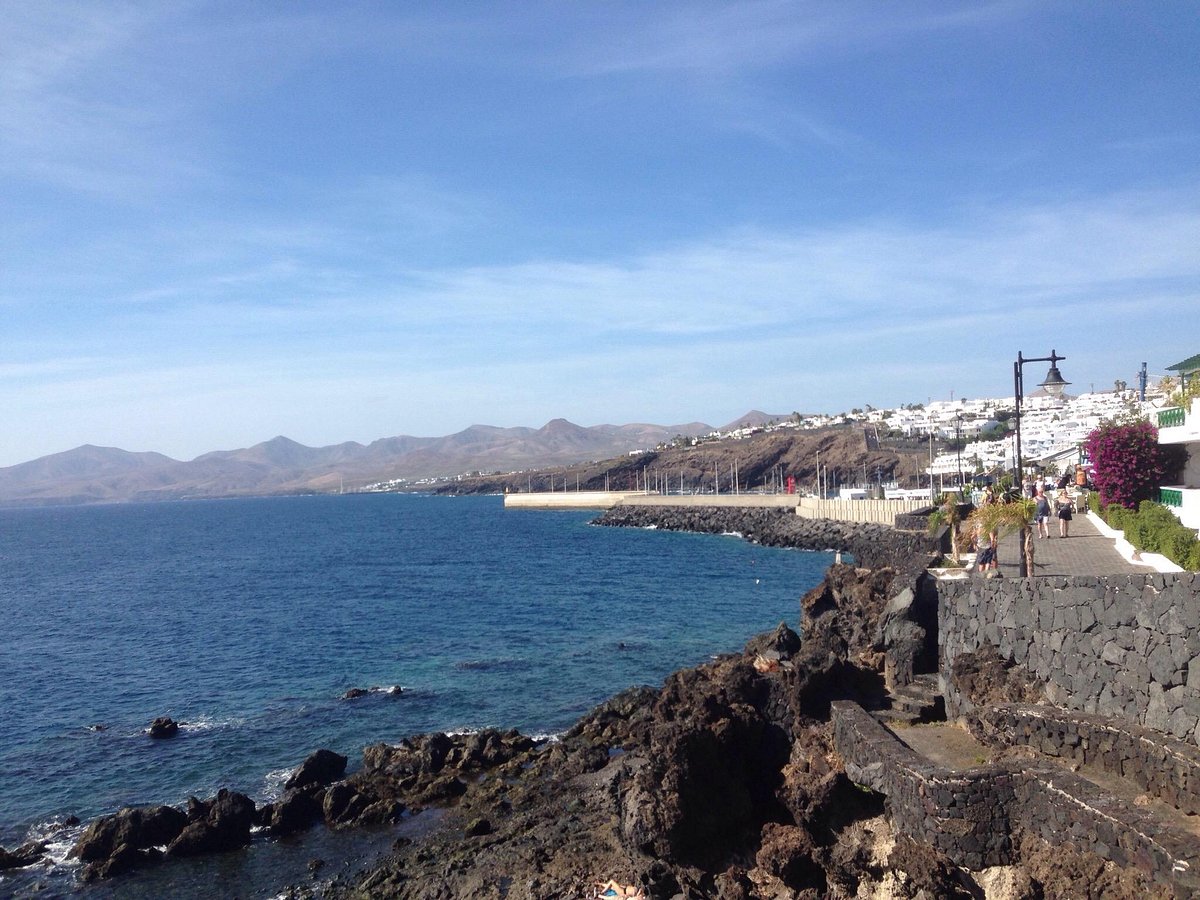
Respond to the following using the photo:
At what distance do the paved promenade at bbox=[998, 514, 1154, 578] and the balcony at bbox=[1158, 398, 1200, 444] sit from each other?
3.27 meters

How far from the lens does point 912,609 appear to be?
19672mm

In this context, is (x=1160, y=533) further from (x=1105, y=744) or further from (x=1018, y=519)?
(x=1105, y=744)

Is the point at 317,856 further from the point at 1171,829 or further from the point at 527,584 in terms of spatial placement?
the point at 527,584

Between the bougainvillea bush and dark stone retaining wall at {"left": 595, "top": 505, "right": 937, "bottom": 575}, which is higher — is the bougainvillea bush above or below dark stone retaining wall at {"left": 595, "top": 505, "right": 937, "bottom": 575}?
above

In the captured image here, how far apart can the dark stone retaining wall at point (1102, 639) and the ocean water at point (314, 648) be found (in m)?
12.1

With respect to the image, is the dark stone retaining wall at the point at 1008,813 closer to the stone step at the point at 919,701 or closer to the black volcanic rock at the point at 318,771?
the stone step at the point at 919,701

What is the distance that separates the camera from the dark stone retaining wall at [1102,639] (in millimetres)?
10930

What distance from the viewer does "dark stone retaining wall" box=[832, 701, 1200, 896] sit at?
31.6ft

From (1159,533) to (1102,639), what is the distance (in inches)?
354

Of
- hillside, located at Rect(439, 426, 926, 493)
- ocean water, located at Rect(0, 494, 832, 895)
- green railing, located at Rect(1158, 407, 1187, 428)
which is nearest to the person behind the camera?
ocean water, located at Rect(0, 494, 832, 895)

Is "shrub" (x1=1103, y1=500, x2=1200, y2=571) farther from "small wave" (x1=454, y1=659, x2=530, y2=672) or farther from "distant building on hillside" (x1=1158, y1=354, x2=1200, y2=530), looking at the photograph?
"small wave" (x1=454, y1=659, x2=530, y2=672)

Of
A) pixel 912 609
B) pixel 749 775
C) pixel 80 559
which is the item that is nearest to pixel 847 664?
pixel 912 609

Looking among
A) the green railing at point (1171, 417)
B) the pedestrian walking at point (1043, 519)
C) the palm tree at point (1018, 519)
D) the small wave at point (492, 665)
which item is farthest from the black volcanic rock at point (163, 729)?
the green railing at point (1171, 417)

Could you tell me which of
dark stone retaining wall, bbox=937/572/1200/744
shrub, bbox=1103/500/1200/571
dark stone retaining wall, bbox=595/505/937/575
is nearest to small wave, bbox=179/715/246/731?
dark stone retaining wall, bbox=937/572/1200/744
